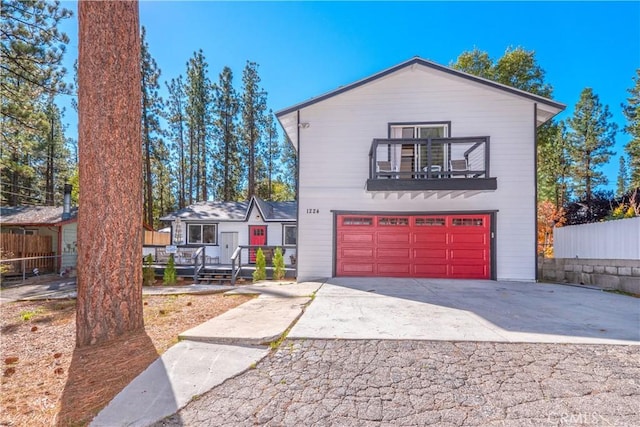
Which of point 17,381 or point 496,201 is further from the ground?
point 496,201

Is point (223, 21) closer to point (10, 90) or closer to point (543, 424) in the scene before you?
point (10, 90)

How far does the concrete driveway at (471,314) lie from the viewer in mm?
3305

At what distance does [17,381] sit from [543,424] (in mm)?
3997

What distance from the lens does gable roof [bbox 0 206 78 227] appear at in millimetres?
14656

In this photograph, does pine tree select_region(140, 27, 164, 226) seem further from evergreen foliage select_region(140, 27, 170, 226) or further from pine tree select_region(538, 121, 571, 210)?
pine tree select_region(538, 121, 571, 210)

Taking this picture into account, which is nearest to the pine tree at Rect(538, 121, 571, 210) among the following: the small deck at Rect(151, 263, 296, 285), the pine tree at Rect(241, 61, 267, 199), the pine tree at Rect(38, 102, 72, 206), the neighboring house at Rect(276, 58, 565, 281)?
the neighboring house at Rect(276, 58, 565, 281)

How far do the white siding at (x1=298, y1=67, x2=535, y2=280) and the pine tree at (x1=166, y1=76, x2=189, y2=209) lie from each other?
17.9 meters

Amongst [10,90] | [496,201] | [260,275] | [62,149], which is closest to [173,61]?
[10,90]

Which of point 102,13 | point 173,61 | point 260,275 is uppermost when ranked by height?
point 173,61

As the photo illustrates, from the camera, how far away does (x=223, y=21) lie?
842cm

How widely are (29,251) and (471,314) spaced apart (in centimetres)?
1888

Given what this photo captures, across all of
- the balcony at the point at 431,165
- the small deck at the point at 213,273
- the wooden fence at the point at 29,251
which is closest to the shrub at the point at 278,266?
the small deck at the point at 213,273

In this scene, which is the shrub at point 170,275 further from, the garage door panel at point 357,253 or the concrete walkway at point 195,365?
the concrete walkway at point 195,365

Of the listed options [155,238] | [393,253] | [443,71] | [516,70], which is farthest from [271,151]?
[393,253]
